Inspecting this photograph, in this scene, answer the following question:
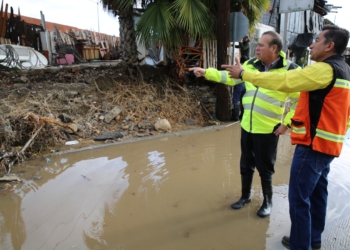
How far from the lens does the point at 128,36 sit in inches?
291

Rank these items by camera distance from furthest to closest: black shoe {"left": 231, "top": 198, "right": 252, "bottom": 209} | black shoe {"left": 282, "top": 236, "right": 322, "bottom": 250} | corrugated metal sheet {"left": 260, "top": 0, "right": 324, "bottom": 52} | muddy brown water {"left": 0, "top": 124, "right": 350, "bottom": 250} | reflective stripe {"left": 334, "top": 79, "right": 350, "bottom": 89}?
corrugated metal sheet {"left": 260, "top": 0, "right": 324, "bottom": 52}, black shoe {"left": 231, "top": 198, "right": 252, "bottom": 209}, muddy brown water {"left": 0, "top": 124, "right": 350, "bottom": 250}, black shoe {"left": 282, "top": 236, "right": 322, "bottom": 250}, reflective stripe {"left": 334, "top": 79, "right": 350, "bottom": 89}

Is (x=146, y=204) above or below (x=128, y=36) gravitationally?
below

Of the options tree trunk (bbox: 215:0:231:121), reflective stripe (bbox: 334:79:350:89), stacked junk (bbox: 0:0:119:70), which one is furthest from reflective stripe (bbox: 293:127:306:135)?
stacked junk (bbox: 0:0:119:70)

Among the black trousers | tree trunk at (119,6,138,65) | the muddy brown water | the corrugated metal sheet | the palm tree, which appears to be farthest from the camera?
the corrugated metal sheet

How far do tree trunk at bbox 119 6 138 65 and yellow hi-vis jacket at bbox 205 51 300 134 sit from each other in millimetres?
5419

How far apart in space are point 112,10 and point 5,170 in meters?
5.15

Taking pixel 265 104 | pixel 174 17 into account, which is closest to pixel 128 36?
pixel 174 17

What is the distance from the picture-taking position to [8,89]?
650cm

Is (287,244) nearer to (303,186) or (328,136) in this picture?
(303,186)

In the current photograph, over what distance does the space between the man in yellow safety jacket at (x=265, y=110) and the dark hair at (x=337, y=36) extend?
2.07 feet

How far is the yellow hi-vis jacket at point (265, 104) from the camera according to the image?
240 cm

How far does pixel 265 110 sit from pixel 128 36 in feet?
19.4

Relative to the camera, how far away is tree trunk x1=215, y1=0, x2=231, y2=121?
19.2 ft

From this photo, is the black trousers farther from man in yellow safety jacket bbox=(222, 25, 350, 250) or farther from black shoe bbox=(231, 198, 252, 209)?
man in yellow safety jacket bbox=(222, 25, 350, 250)
